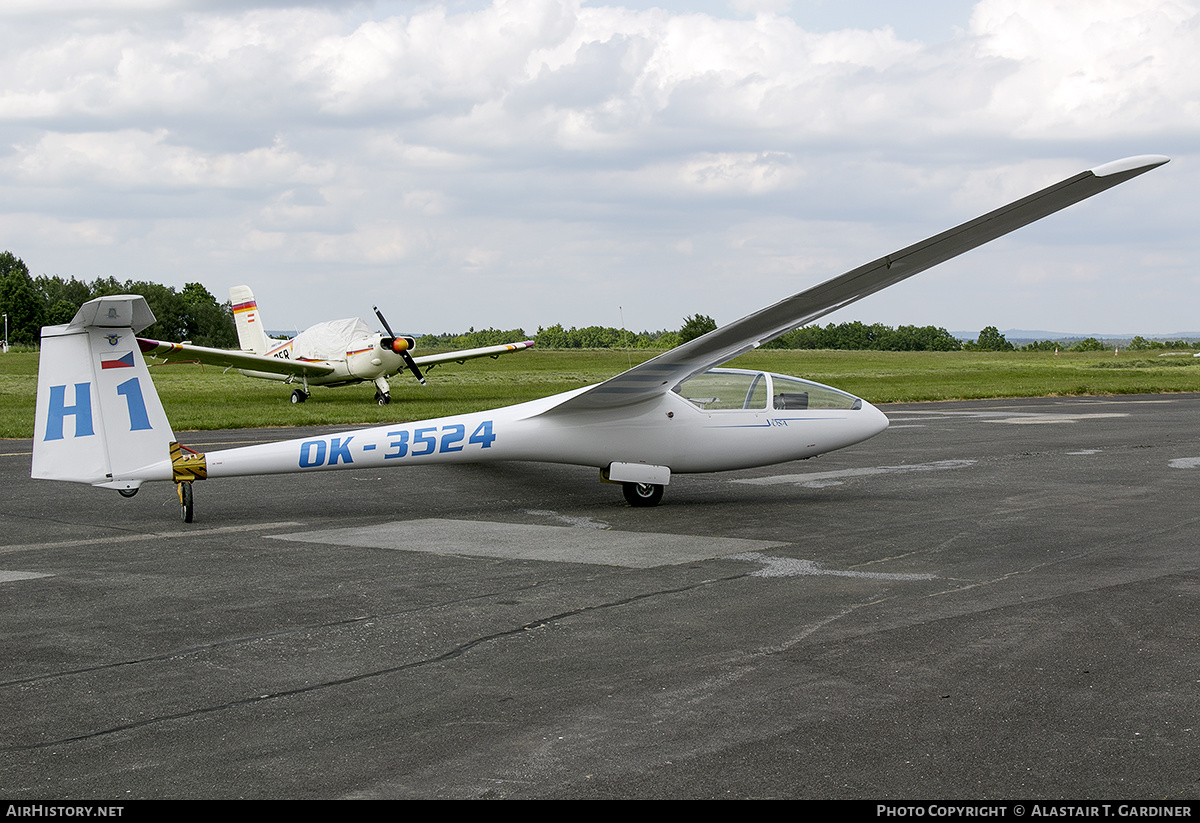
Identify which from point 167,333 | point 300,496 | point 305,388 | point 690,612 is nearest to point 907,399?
point 305,388

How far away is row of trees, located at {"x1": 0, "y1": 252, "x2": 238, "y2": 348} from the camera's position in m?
122

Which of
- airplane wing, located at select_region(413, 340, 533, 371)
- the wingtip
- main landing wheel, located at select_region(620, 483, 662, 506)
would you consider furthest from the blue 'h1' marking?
airplane wing, located at select_region(413, 340, 533, 371)

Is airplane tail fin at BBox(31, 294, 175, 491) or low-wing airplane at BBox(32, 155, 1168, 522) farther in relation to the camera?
airplane tail fin at BBox(31, 294, 175, 491)

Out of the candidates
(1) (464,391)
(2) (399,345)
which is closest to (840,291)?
(2) (399,345)

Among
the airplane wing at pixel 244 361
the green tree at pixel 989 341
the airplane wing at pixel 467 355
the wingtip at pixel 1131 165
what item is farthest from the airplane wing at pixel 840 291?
the green tree at pixel 989 341

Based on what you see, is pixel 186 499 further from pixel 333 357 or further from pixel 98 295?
pixel 98 295

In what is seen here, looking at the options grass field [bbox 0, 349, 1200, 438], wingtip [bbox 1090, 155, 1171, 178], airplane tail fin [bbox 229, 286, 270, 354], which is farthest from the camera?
airplane tail fin [bbox 229, 286, 270, 354]

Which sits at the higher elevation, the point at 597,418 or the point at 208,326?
the point at 208,326

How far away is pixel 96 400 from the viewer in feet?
35.0

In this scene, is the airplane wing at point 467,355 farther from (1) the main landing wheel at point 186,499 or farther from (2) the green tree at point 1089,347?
(2) the green tree at point 1089,347

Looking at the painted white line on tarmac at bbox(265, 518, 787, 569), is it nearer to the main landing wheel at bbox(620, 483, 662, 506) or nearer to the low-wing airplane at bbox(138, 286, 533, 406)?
the main landing wheel at bbox(620, 483, 662, 506)

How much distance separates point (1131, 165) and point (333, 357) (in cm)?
3167

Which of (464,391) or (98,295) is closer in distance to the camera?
(464,391)

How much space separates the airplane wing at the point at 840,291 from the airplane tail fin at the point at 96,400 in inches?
187
